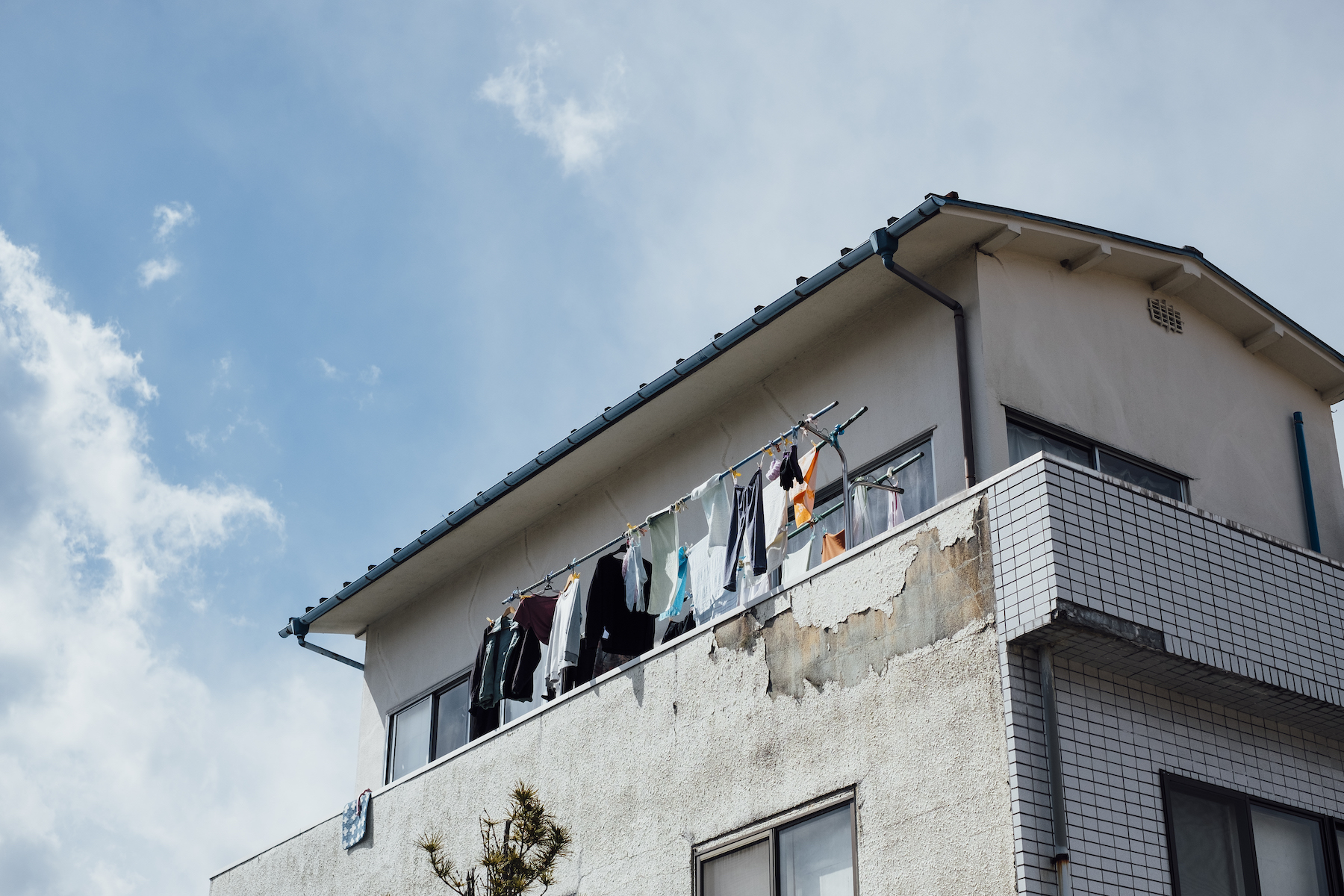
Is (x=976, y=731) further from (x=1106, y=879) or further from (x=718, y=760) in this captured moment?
(x=718, y=760)

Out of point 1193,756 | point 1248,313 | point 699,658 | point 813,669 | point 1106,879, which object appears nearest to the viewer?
point 1106,879

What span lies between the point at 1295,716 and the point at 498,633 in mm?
7552

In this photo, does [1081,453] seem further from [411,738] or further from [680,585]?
[411,738]

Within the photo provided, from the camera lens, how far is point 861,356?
12.6 m

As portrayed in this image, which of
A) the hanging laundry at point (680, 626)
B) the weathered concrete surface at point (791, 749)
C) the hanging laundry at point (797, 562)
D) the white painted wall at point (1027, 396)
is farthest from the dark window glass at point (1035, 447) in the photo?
the hanging laundry at point (680, 626)

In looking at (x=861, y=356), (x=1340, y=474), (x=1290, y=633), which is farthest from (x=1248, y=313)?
(x=1290, y=633)

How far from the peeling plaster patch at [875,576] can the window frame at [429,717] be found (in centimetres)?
671

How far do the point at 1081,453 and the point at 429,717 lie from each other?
8272 mm

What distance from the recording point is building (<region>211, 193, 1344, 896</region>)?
8352 millimetres

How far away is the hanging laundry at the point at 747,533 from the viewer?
11.4 m

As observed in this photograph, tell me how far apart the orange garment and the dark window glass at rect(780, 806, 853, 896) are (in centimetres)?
256

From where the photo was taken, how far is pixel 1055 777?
802cm

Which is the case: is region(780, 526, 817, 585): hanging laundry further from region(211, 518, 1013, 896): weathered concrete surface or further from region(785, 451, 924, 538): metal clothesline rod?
region(211, 518, 1013, 896): weathered concrete surface

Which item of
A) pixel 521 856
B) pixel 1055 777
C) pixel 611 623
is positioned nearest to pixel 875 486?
pixel 611 623
